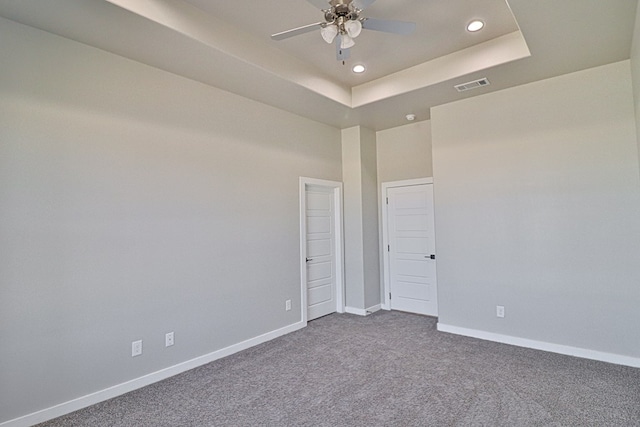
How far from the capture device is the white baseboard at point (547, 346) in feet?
10.3

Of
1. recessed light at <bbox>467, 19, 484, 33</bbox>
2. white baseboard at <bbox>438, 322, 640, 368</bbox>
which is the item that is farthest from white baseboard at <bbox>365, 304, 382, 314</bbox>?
recessed light at <bbox>467, 19, 484, 33</bbox>

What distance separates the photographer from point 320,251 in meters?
4.99

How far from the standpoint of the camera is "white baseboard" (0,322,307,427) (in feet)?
7.75

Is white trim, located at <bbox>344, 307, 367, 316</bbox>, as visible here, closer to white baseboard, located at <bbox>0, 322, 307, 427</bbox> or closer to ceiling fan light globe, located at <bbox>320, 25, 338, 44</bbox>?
white baseboard, located at <bbox>0, 322, 307, 427</bbox>

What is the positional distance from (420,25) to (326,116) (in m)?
1.88

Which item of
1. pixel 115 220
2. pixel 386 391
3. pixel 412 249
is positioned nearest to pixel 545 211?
pixel 412 249

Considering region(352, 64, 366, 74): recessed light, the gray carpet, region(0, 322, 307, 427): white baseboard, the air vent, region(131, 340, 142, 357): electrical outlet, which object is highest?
region(352, 64, 366, 74): recessed light

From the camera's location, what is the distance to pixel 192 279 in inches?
130

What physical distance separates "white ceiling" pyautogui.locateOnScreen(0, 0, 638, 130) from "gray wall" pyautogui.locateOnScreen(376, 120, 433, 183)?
828 millimetres

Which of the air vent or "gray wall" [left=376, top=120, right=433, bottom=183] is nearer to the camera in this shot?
the air vent

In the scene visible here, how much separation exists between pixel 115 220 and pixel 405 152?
4087 millimetres

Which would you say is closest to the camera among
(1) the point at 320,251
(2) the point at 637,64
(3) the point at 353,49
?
(2) the point at 637,64

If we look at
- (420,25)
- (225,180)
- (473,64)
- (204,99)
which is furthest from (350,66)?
(225,180)

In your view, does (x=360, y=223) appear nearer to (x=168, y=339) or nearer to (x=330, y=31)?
(x=168, y=339)
